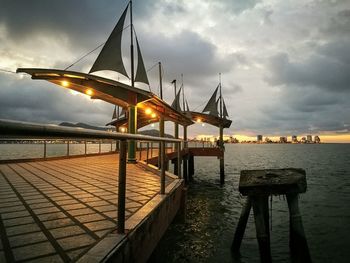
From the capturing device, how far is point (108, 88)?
40.2 ft

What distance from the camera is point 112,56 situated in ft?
49.2

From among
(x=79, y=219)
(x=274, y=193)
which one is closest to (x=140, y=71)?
(x=274, y=193)

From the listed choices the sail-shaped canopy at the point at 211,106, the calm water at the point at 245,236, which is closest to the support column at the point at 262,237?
the calm water at the point at 245,236

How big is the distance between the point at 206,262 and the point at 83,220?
464 centimetres

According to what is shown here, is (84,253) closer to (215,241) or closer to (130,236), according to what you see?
(130,236)

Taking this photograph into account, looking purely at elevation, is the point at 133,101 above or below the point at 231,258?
above

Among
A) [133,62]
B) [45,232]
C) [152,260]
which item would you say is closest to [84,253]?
[45,232]

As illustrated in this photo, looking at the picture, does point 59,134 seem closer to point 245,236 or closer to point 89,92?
point 245,236

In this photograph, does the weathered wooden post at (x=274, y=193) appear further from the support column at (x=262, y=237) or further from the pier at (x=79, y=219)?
the pier at (x=79, y=219)

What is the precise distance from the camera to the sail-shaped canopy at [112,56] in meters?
14.8

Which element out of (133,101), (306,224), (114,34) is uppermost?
(114,34)

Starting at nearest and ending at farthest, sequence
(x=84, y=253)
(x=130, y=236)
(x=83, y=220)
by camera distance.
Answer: (x=84, y=253) → (x=130, y=236) → (x=83, y=220)

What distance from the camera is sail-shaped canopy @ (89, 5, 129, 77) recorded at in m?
14.8

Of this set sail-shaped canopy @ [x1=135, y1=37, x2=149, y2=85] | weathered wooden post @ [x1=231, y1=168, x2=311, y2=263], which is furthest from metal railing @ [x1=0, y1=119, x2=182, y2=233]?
sail-shaped canopy @ [x1=135, y1=37, x2=149, y2=85]
